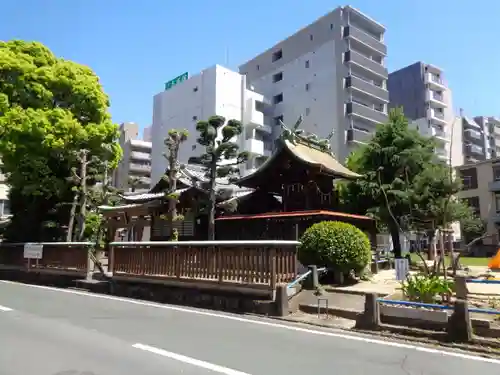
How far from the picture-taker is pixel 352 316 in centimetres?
963

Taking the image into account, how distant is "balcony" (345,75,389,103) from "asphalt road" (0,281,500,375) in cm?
4598

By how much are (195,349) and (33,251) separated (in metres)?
16.1

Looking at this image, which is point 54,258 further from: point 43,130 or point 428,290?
point 428,290

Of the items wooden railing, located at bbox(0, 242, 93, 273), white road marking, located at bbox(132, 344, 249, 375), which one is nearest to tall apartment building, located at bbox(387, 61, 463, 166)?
wooden railing, located at bbox(0, 242, 93, 273)

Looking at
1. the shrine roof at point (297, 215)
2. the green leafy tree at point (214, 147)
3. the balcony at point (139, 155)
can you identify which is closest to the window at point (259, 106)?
the balcony at point (139, 155)

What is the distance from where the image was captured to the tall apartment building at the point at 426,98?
202ft

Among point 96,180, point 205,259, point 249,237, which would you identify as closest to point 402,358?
point 205,259

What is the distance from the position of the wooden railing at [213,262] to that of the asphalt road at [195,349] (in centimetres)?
144

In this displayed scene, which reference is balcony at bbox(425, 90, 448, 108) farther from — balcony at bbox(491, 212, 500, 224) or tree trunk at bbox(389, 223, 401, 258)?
tree trunk at bbox(389, 223, 401, 258)

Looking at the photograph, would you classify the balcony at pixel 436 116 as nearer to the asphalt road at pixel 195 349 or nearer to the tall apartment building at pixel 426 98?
the tall apartment building at pixel 426 98

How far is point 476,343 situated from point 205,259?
749 centimetres

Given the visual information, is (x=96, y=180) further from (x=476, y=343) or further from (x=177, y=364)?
(x=476, y=343)

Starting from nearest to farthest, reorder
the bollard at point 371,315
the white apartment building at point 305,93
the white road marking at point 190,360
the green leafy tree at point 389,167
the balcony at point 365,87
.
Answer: the white road marking at point 190,360
the bollard at point 371,315
the green leafy tree at point 389,167
the balcony at point 365,87
the white apartment building at point 305,93

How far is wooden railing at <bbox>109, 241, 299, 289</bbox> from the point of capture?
1109 cm
